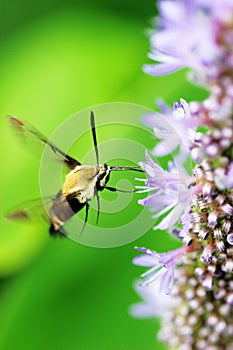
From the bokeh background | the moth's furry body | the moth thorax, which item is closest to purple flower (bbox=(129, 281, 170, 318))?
the bokeh background

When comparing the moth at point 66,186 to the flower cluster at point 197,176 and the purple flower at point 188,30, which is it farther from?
the purple flower at point 188,30

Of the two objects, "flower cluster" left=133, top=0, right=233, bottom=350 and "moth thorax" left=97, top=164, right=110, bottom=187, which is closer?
"flower cluster" left=133, top=0, right=233, bottom=350

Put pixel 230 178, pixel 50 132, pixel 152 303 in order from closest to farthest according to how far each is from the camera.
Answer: pixel 230 178, pixel 152 303, pixel 50 132

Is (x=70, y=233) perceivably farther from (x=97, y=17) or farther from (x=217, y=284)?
(x=97, y=17)

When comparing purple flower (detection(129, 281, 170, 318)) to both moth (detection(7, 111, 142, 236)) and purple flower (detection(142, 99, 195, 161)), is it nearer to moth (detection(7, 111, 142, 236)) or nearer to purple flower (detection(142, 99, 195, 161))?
moth (detection(7, 111, 142, 236))

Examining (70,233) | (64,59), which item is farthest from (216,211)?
(64,59)

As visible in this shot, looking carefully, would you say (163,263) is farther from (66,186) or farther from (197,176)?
(66,186)

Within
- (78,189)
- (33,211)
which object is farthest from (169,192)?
(33,211)
